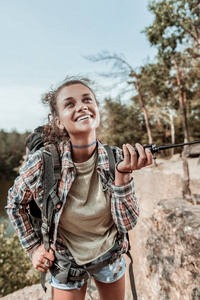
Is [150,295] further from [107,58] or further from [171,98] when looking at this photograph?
[171,98]

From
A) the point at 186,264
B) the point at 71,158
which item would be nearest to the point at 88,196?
the point at 71,158

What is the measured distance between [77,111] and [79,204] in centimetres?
67

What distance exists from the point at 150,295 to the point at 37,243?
1506mm

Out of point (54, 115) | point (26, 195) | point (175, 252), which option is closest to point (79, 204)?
point (26, 195)

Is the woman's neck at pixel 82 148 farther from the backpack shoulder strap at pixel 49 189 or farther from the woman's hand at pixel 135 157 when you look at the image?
the woman's hand at pixel 135 157

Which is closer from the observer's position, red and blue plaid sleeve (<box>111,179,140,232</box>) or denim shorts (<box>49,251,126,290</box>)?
red and blue plaid sleeve (<box>111,179,140,232</box>)

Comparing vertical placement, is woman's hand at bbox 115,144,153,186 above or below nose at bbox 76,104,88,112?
below

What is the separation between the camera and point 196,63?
11.4 metres

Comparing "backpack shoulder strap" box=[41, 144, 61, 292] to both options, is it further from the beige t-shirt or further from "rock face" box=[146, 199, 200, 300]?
"rock face" box=[146, 199, 200, 300]

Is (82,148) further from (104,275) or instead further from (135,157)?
(104,275)

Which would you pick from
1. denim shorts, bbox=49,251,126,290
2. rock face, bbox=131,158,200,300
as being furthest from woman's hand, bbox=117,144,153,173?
rock face, bbox=131,158,200,300

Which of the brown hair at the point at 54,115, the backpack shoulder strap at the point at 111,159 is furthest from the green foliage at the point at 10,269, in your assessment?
the backpack shoulder strap at the point at 111,159

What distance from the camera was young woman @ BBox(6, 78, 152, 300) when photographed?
4.27 feet

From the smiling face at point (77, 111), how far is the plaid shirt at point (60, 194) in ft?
0.55
